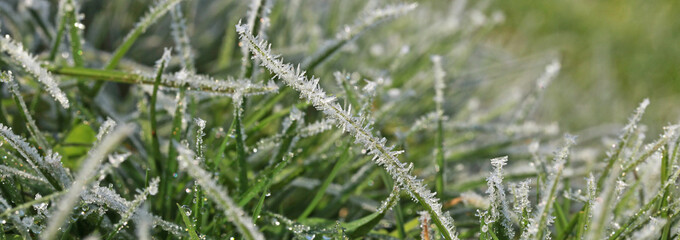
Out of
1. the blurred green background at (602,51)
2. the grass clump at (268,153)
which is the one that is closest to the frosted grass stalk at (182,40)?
the grass clump at (268,153)

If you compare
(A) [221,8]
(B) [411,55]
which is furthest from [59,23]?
(B) [411,55]

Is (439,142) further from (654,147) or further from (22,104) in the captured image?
(22,104)

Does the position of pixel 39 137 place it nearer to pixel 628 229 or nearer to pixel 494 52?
pixel 628 229

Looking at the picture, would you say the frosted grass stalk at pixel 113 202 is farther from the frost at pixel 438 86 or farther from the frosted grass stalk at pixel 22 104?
the frost at pixel 438 86

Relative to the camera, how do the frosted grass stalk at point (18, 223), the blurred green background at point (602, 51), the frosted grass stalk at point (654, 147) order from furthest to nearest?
the blurred green background at point (602, 51), the frosted grass stalk at point (654, 147), the frosted grass stalk at point (18, 223)

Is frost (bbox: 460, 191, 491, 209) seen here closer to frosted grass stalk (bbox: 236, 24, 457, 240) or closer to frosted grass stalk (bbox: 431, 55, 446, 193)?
frosted grass stalk (bbox: 431, 55, 446, 193)
